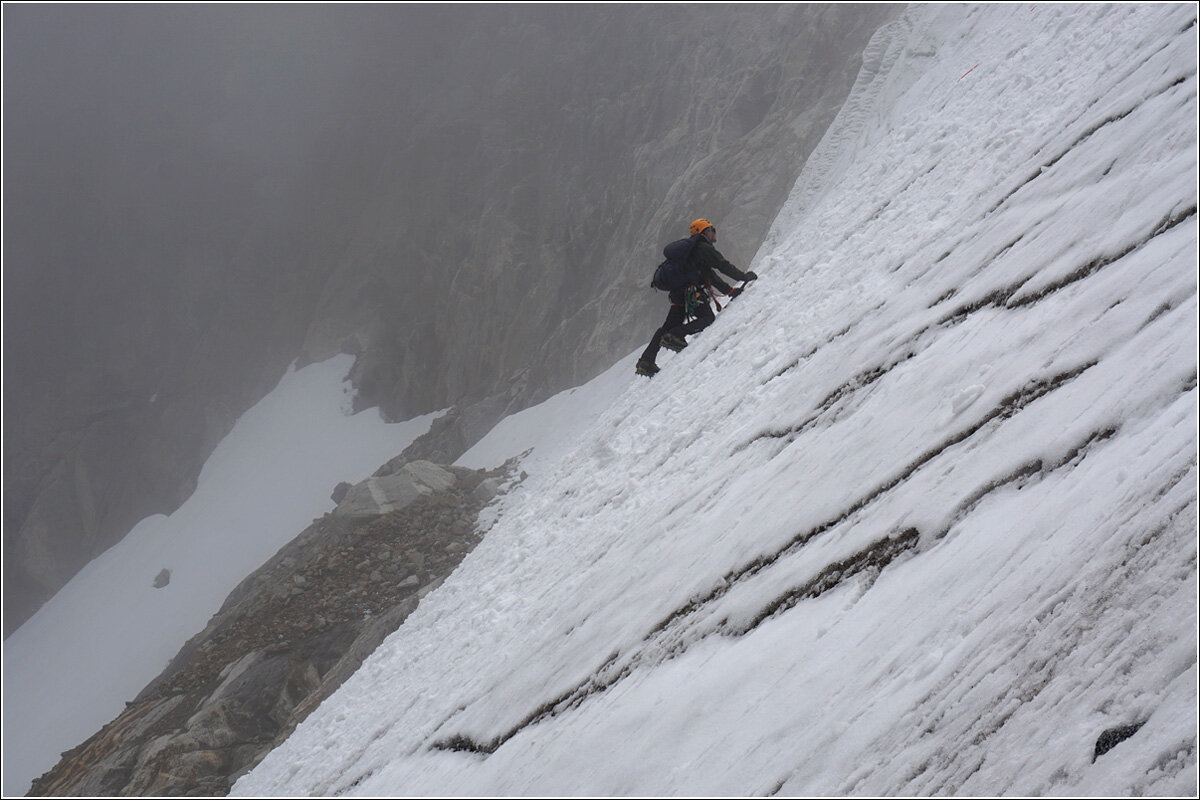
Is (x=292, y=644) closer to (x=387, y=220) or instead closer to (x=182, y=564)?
(x=182, y=564)

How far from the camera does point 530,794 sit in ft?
11.4

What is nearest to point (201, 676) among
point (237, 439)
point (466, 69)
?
point (237, 439)

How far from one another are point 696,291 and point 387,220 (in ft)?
131

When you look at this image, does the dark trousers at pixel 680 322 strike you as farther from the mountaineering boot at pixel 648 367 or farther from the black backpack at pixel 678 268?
the black backpack at pixel 678 268

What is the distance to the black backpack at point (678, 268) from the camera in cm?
823

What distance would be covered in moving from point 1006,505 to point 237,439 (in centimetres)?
4358

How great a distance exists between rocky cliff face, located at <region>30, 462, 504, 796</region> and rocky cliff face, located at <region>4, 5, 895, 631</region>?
765 centimetres

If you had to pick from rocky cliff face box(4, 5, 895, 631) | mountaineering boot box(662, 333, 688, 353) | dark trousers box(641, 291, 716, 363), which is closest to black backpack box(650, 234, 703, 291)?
dark trousers box(641, 291, 716, 363)

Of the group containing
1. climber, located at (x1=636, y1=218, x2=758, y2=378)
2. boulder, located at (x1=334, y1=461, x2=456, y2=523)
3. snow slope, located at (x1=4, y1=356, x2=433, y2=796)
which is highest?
snow slope, located at (x1=4, y1=356, x2=433, y2=796)

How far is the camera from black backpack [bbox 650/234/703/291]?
823cm

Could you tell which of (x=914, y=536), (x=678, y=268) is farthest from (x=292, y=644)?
(x=914, y=536)

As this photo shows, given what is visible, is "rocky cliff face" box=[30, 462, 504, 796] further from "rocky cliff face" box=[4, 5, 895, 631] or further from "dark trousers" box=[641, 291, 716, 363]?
"rocky cliff face" box=[4, 5, 895, 631]

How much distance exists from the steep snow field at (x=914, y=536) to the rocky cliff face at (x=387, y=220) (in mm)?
12930

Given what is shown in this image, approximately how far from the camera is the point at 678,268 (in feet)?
Answer: 27.7
